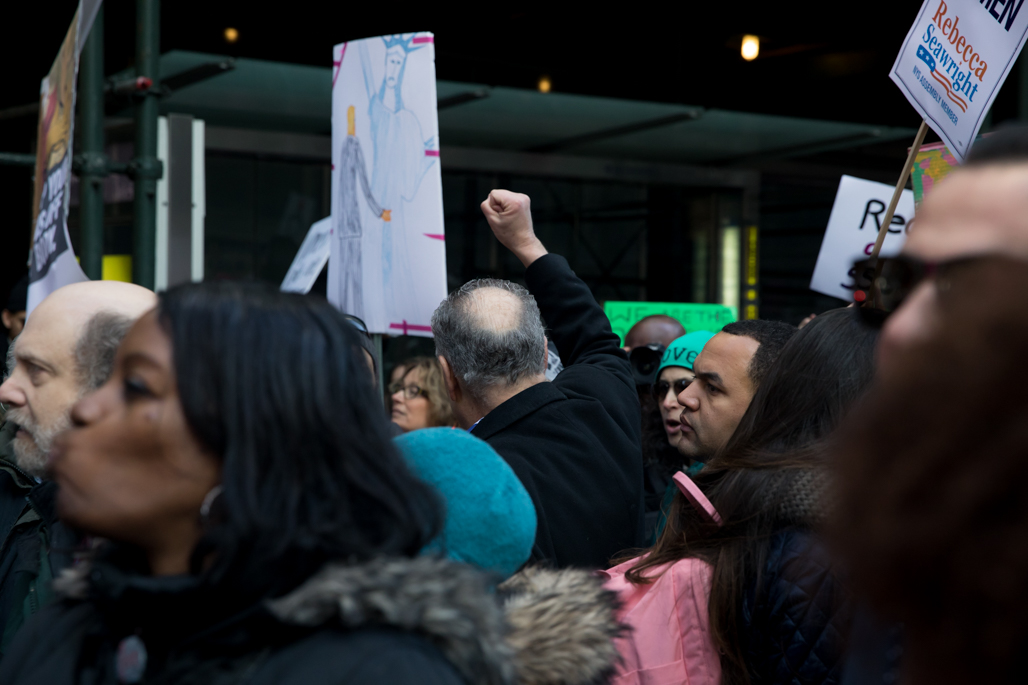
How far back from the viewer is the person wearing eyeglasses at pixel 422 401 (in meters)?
5.64

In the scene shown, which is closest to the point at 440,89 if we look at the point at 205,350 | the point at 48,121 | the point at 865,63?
the point at 865,63

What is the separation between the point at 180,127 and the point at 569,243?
8.03 m

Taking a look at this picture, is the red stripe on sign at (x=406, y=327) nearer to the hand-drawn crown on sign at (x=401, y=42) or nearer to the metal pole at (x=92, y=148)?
the hand-drawn crown on sign at (x=401, y=42)

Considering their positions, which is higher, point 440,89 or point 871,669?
point 440,89

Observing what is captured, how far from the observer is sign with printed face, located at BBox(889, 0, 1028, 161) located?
121 inches

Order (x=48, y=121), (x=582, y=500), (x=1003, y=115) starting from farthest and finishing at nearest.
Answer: (x=1003, y=115) < (x=48, y=121) < (x=582, y=500)

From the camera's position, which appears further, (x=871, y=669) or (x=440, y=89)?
(x=440, y=89)

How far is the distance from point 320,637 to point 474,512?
0.37 metres

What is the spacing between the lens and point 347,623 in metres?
1.20

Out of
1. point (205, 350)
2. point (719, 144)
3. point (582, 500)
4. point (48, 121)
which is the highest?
point (719, 144)

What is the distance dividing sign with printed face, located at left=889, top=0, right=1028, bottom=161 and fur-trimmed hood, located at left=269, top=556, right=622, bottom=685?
7.32ft

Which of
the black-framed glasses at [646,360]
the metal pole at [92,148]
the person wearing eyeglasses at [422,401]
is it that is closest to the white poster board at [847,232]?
the black-framed glasses at [646,360]

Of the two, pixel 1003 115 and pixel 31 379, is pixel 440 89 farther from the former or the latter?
pixel 31 379

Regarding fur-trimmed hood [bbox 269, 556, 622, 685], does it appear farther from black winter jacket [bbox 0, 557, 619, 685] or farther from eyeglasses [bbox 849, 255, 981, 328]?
eyeglasses [bbox 849, 255, 981, 328]
